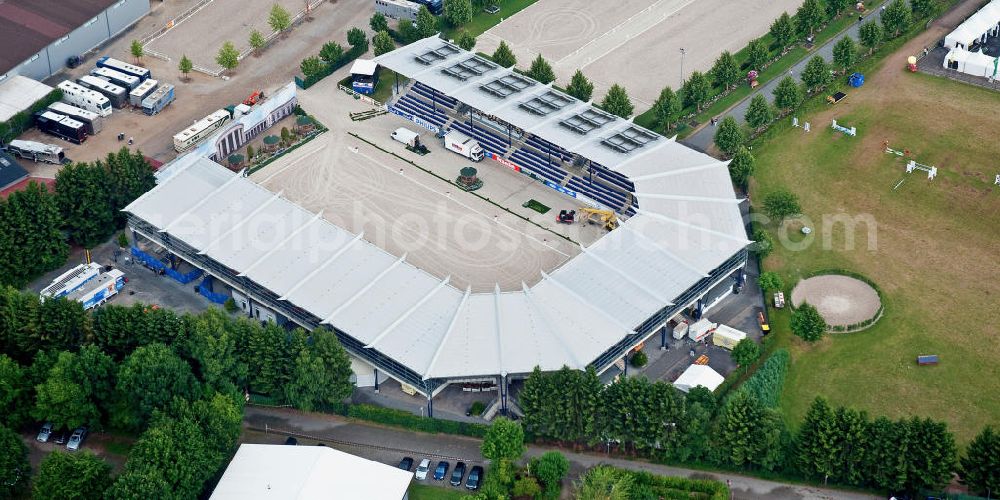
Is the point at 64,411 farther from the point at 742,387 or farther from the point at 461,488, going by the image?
the point at 742,387

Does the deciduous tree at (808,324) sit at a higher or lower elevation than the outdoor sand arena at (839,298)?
higher

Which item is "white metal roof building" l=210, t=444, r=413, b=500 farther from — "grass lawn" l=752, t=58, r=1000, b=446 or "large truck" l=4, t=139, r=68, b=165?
"large truck" l=4, t=139, r=68, b=165

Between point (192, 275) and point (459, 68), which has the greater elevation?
point (459, 68)

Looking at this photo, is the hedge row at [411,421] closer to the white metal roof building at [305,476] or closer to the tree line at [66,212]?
the white metal roof building at [305,476]

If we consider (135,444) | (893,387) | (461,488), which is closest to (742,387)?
(893,387)

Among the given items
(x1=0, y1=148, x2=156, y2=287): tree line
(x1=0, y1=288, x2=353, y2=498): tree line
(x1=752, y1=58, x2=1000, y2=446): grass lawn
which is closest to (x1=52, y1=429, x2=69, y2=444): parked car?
(x1=0, y1=288, x2=353, y2=498): tree line

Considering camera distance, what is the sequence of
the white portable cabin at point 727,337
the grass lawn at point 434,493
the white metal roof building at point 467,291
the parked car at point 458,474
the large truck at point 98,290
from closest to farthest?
the grass lawn at point 434,493 → the parked car at point 458,474 → the white metal roof building at point 467,291 → the white portable cabin at point 727,337 → the large truck at point 98,290

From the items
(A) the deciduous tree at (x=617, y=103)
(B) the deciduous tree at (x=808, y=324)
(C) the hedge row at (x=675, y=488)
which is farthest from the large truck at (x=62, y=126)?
(B) the deciduous tree at (x=808, y=324)

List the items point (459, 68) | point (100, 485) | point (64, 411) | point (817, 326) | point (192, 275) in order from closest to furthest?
point (100, 485) < point (64, 411) < point (817, 326) < point (192, 275) < point (459, 68)
